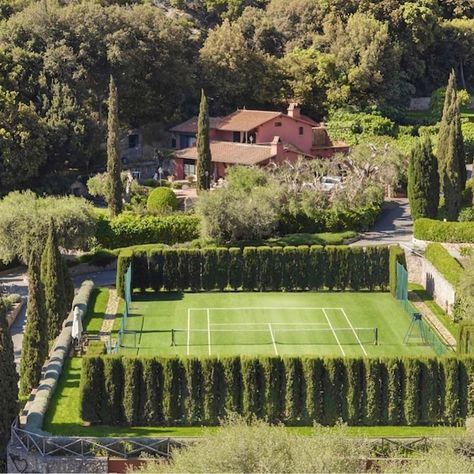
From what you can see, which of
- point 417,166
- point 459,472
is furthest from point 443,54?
point 459,472

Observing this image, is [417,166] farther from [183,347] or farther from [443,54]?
[443,54]

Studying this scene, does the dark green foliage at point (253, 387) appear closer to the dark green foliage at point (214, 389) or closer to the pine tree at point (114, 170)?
the dark green foliage at point (214, 389)

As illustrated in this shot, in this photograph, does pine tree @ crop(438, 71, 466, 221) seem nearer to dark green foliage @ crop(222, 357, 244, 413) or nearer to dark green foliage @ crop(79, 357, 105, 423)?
dark green foliage @ crop(222, 357, 244, 413)

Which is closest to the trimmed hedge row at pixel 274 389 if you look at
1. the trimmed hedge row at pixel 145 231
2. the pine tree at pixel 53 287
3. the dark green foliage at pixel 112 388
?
the dark green foliage at pixel 112 388

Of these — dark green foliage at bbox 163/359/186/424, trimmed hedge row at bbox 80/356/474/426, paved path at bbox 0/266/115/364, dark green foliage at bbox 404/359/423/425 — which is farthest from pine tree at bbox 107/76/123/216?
dark green foliage at bbox 404/359/423/425

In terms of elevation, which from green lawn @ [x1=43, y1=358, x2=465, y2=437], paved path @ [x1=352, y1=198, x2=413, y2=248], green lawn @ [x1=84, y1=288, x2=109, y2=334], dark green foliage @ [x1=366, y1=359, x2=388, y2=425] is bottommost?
green lawn @ [x1=43, y1=358, x2=465, y2=437]

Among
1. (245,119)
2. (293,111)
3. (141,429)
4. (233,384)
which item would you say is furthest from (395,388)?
(245,119)

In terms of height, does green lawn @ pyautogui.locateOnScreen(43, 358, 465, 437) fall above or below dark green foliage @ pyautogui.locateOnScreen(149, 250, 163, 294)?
below
